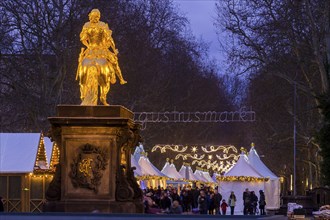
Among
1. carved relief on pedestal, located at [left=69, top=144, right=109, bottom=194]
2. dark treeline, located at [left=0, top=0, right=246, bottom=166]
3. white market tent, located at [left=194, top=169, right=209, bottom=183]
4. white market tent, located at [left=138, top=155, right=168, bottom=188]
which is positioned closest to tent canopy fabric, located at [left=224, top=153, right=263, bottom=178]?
white market tent, located at [left=138, top=155, right=168, bottom=188]

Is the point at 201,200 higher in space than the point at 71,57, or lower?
lower

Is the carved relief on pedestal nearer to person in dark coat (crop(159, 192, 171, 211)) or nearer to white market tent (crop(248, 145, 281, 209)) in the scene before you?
person in dark coat (crop(159, 192, 171, 211))

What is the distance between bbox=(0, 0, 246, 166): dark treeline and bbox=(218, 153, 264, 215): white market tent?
379 inches

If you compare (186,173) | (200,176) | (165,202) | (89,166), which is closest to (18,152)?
(165,202)

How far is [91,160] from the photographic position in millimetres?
26016

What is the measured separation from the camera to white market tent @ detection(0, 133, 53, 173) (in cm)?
3628

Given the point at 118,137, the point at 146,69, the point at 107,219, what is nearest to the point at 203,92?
the point at 146,69

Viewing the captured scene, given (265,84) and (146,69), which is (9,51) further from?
(265,84)

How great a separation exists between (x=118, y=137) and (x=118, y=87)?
3874 centimetres

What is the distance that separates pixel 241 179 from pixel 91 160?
29871mm

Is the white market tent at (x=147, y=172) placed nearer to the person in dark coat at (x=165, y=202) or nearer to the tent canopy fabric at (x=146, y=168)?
the tent canopy fabric at (x=146, y=168)

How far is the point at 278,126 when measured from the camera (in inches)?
2923

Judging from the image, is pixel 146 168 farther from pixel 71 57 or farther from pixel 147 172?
pixel 71 57

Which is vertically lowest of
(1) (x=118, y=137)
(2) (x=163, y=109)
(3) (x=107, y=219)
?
(3) (x=107, y=219)
